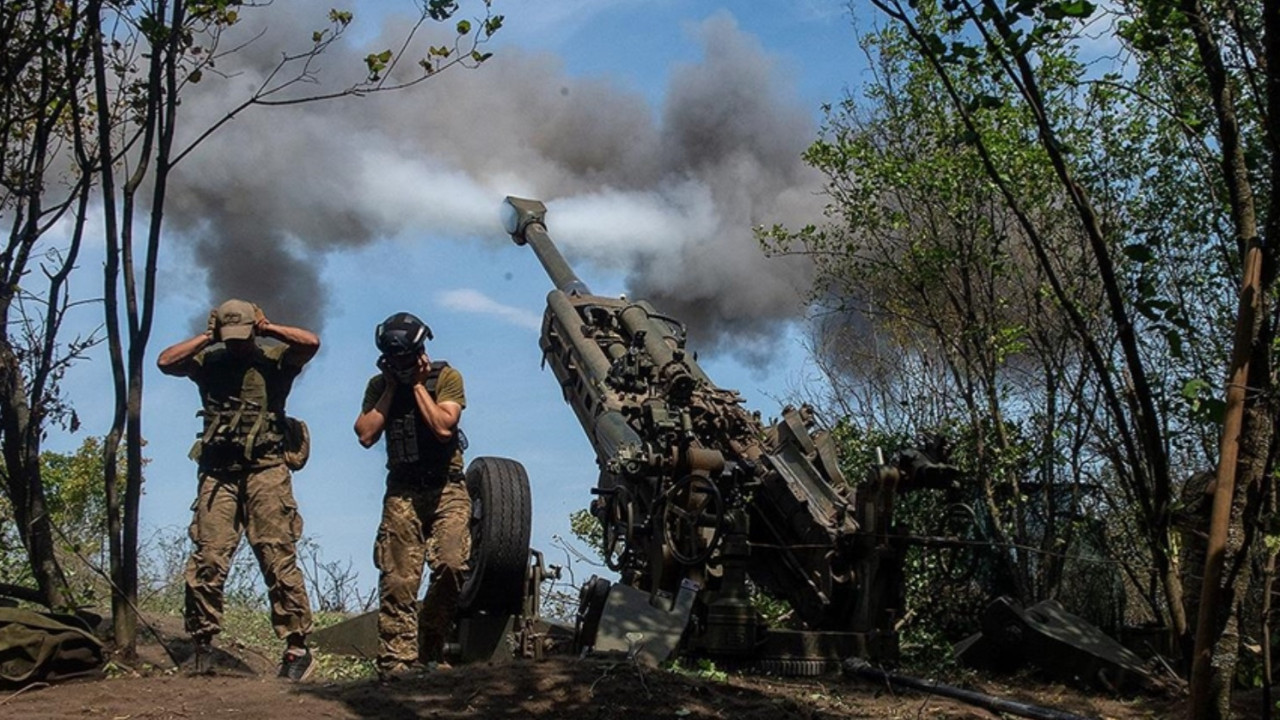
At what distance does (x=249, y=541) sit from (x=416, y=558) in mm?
795

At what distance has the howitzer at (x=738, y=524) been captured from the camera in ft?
24.0

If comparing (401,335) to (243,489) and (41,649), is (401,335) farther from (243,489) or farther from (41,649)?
(41,649)

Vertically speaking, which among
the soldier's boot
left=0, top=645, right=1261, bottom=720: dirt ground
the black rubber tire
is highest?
the black rubber tire

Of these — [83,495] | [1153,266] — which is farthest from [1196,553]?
[83,495]

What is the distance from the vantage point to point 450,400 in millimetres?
7059

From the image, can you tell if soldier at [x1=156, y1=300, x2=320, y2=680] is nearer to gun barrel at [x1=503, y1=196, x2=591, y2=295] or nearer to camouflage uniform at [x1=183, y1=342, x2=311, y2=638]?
camouflage uniform at [x1=183, y1=342, x2=311, y2=638]

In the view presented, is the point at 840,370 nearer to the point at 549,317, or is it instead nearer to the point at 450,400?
the point at 549,317

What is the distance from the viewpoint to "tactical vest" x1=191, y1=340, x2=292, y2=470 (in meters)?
6.70

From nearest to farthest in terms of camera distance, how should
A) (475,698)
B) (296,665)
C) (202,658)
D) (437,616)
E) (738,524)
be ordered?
(475,698)
(202,658)
(296,665)
(437,616)
(738,524)

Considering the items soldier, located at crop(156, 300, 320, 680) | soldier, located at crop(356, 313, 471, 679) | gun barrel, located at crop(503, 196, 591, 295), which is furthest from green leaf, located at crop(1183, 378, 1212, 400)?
gun barrel, located at crop(503, 196, 591, 295)

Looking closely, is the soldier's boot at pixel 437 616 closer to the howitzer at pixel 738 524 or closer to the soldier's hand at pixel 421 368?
the howitzer at pixel 738 524

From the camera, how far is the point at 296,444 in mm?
6973

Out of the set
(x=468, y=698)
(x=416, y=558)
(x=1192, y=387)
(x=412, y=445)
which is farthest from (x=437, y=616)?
(x=1192, y=387)

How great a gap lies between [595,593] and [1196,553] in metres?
3.11
